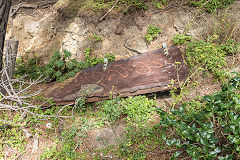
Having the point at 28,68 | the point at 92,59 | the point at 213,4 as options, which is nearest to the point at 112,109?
the point at 92,59

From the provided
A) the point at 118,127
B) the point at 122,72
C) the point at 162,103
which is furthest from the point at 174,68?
the point at 118,127

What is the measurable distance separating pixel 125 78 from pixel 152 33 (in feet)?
5.99

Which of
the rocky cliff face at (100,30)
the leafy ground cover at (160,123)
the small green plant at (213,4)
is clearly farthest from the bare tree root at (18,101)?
the small green plant at (213,4)

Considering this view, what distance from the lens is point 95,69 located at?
181 inches

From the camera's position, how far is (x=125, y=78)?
13.1 feet

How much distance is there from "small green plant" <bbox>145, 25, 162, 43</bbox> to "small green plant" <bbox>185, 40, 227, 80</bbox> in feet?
3.35

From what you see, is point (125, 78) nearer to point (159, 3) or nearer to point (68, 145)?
point (68, 145)

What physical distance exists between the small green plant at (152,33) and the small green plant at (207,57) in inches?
40.2

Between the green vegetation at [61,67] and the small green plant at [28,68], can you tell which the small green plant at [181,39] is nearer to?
the green vegetation at [61,67]

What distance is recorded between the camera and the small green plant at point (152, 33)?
4917 mm

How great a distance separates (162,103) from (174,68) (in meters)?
0.81

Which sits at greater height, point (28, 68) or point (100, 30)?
point (100, 30)

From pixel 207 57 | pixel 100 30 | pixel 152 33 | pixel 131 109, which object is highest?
pixel 100 30

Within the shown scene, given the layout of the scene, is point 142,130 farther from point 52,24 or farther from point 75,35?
point 52,24
